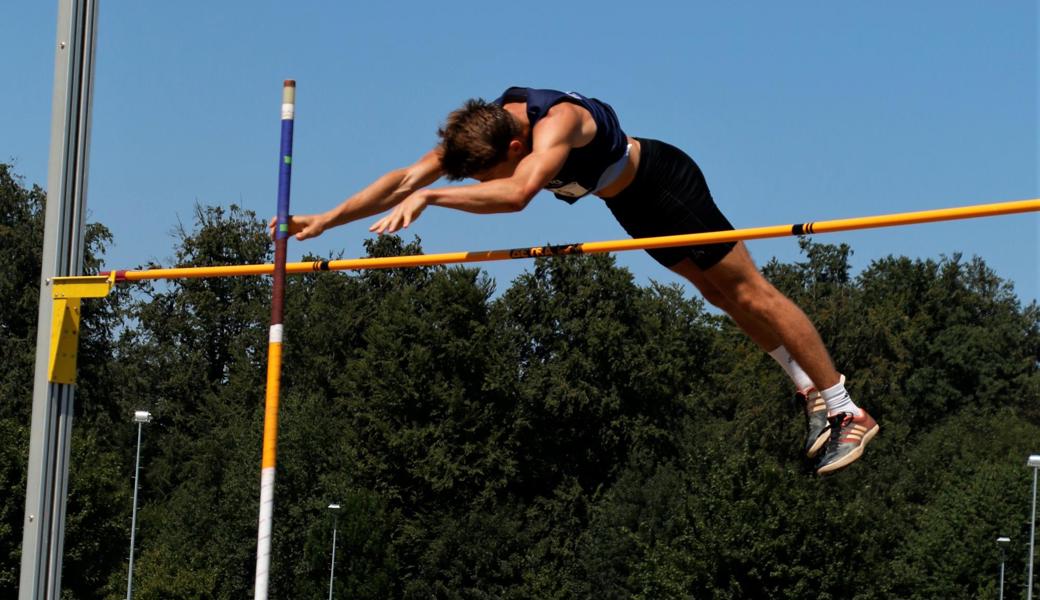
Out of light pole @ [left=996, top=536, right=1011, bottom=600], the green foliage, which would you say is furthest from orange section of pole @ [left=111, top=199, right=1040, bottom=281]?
light pole @ [left=996, top=536, right=1011, bottom=600]

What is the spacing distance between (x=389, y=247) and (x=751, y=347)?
979 cm

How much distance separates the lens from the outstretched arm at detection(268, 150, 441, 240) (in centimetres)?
569

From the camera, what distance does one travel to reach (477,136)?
5648mm

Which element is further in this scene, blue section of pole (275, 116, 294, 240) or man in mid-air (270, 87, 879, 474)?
man in mid-air (270, 87, 879, 474)

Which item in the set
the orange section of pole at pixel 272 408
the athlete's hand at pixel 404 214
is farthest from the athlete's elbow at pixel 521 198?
the orange section of pole at pixel 272 408

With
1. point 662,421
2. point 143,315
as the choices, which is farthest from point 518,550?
point 143,315

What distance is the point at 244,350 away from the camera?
135 feet

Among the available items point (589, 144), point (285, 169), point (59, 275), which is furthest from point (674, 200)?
point (59, 275)

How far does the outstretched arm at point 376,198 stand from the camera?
569 centimetres

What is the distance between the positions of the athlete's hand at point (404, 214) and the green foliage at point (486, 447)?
84.6ft

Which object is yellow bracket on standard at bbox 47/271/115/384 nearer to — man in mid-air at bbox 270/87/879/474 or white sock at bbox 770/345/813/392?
man in mid-air at bbox 270/87/879/474

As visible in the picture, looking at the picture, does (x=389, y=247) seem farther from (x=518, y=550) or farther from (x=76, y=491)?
(x=76, y=491)

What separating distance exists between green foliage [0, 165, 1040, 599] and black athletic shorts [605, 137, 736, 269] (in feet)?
81.3

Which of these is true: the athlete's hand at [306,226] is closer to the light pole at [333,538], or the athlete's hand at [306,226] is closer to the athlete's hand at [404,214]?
the athlete's hand at [404,214]
